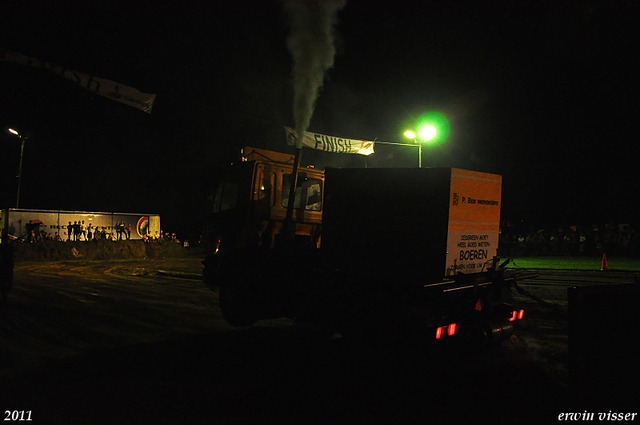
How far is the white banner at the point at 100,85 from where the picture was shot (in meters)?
9.41

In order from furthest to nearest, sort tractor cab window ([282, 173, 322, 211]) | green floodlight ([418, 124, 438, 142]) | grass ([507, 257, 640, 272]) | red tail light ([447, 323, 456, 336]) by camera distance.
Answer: grass ([507, 257, 640, 272]) < green floodlight ([418, 124, 438, 142]) < tractor cab window ([282, 173, 322, 211]) < red tail light ([447, 323, 456, 336])

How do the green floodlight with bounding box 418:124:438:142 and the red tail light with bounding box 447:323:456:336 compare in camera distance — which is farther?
the green floodlight with bounding box 418:124:438:142

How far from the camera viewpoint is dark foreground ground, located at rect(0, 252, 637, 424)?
3936 mm

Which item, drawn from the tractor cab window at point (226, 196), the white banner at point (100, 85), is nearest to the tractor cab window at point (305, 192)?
the tractor cab window at point (226, 196)

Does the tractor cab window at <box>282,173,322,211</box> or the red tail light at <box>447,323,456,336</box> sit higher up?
→ the tractor cab window at <box>282,173,322,211</box>

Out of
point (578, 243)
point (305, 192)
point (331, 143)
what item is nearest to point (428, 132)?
point (331, 143)

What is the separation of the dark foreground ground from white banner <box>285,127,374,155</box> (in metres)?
7.64

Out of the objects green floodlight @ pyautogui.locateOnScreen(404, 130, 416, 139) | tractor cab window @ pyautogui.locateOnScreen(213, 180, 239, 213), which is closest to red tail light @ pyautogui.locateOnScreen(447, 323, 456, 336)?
tractor cab window @ pyautogui.locateOnScreen(213, 180, 239, 213)

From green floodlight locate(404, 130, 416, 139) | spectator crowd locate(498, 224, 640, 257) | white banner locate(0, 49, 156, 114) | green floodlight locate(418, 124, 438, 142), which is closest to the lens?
white banner locate(0, 49, 156, 114)

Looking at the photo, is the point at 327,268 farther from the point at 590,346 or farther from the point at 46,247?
the point at 46,247

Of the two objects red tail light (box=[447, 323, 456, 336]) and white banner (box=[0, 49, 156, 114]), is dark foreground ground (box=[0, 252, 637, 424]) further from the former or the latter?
white banner (box=[0, 49, 156, 114])

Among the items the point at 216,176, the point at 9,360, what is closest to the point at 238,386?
the point at 9,360

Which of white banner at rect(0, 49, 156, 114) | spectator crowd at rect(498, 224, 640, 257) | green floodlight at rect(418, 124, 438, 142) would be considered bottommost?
spectator crowd at rect(498, 224, 640, 257)

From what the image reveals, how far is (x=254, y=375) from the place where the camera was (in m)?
4.94
